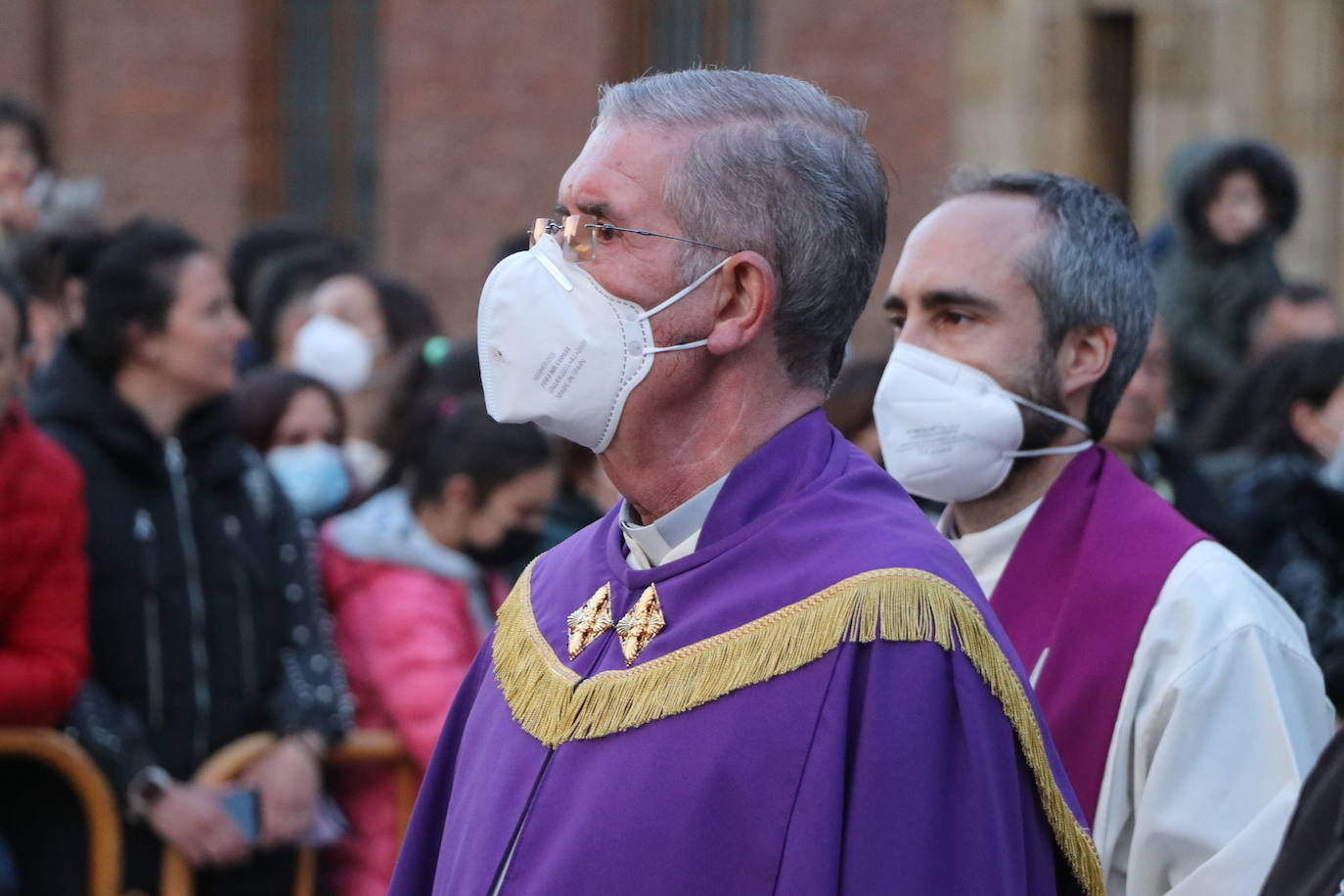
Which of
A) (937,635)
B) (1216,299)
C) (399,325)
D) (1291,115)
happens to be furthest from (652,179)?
(1291,115)

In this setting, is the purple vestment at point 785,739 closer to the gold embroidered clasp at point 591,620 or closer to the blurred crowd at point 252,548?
the gold embroidered clasp at point 591,620

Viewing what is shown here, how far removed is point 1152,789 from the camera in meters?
2.88

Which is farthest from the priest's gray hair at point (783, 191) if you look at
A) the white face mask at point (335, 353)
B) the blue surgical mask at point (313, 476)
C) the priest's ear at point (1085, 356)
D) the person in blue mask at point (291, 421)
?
the white face mask at point (335, 353)

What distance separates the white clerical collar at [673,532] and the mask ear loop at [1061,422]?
902 millimetres

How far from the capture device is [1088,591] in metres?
3.08

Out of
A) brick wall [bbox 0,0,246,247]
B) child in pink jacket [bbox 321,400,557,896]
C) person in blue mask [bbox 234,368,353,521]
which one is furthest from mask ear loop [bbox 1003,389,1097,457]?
brick wall [bbox 0,0,246,247]

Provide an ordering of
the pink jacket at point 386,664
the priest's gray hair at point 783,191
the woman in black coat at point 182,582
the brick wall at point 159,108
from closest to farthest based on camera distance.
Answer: the priest's gray hair at point 783,191, the woman in black coat at point 182,582, the pink jacket at point 386,664, the brick wall at point 159,108

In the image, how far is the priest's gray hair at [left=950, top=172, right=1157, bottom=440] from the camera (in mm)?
3236

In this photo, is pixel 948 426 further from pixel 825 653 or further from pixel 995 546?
pixel 825 653

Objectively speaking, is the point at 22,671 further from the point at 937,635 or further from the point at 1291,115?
the point at 1291,115

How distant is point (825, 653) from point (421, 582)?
3183 mm

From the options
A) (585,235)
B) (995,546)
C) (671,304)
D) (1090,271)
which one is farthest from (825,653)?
(1090,271)

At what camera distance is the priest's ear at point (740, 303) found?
2.43 metres

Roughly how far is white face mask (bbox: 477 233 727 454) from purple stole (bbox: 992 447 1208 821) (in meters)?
0.94
